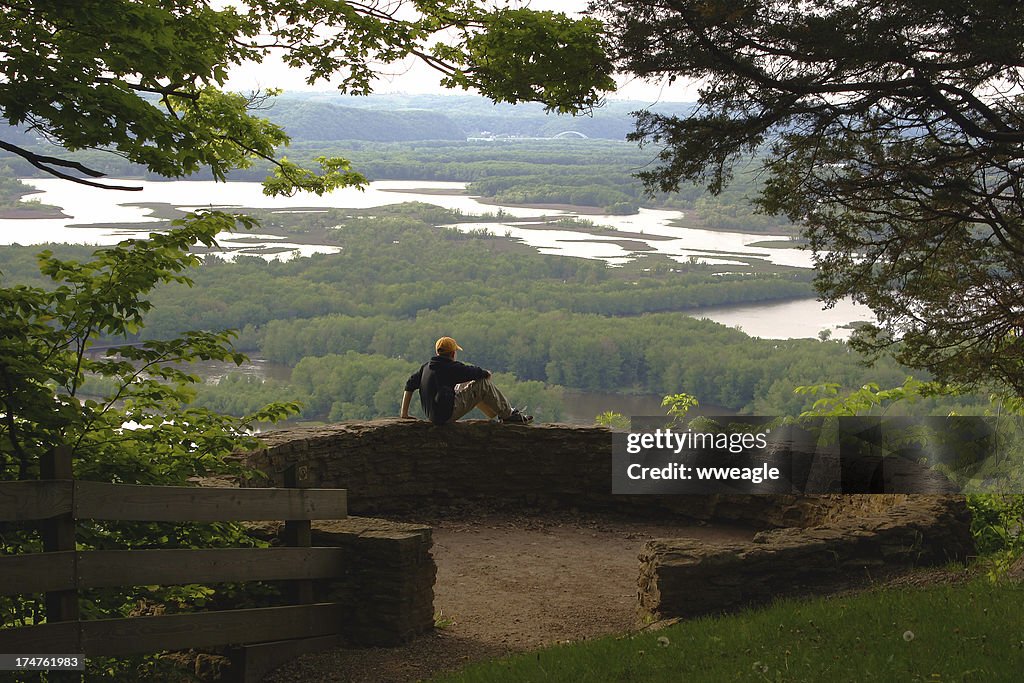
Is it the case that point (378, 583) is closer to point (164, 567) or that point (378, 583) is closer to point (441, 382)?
point (164, 567)

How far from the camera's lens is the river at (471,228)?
2308 inches

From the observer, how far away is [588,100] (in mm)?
8758

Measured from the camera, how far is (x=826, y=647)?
5430mm

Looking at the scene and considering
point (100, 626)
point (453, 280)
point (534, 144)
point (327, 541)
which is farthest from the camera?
point (534, 144)

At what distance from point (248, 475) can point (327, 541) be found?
1.04 metres

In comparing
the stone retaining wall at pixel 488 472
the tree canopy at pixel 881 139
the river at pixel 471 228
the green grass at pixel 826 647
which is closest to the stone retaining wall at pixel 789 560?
the green grass at pixel 826 647

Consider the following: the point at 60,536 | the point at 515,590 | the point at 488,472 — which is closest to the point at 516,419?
the point at 488,472

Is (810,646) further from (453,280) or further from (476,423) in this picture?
(453,280)

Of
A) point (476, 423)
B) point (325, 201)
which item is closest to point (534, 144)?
point (325, 201)

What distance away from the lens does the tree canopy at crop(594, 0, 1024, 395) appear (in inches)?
268

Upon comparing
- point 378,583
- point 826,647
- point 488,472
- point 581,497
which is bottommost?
point 581,497

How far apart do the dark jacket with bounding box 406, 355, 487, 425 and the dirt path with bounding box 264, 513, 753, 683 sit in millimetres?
1066

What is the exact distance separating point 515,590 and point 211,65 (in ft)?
15.1

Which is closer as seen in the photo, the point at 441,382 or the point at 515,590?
the point at 515,590
